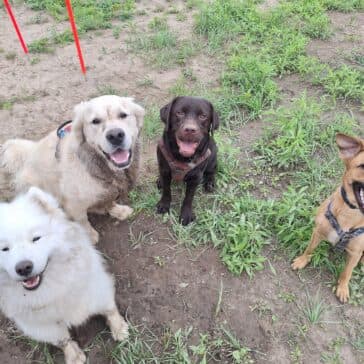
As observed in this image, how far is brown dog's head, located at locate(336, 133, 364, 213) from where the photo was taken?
229 centimetres

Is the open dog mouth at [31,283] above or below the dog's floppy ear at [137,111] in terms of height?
below

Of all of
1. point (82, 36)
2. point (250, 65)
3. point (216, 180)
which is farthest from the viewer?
point (82, 36)

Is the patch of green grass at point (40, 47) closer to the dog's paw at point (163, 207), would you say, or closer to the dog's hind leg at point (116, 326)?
the dog's paw at point (163, 207)

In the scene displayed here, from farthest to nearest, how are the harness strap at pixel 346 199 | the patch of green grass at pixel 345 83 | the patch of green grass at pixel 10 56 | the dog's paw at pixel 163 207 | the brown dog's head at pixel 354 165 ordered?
the patch of green grass at pixel 10 56, the patch of green grass at pixel 345 83, the dog's paw at pixel 163 207, the harness strap at pixel 346 199, the brown dog's head at pixel 354 165

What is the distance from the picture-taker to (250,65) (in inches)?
184

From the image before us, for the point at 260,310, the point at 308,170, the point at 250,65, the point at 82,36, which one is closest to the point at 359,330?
the point at 260,310

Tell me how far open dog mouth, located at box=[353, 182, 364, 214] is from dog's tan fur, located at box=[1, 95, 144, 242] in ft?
5.28

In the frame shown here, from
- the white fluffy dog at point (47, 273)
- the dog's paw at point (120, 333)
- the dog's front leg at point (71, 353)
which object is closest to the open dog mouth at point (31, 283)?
the white fluffy dog at point (47, 273)

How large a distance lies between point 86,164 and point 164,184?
0.79m

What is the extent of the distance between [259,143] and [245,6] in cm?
301

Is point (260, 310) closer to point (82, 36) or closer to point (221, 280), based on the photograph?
point (221, 280)

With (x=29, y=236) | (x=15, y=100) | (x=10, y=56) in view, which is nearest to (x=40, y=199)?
(x=29, y=236)

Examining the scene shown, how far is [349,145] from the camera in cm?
236

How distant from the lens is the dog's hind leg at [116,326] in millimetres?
2588
